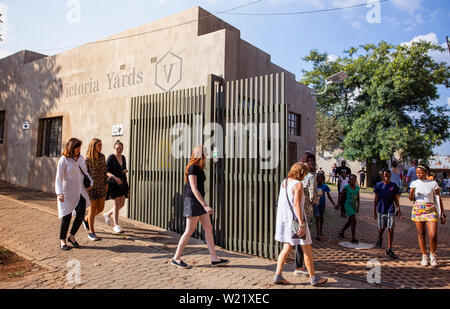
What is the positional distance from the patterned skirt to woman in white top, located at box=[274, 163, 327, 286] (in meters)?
2.57

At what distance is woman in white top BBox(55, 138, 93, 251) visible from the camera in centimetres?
493

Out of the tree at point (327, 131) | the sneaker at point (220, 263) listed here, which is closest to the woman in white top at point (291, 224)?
the sneaker at point (220, 263)

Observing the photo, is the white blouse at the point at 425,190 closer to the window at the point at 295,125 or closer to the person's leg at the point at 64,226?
the person's leg at the point at 64,226

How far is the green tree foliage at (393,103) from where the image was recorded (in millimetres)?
23062

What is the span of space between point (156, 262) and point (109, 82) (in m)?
6.47

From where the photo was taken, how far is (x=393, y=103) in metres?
24.5

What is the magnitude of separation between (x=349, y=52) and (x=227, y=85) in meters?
26.1

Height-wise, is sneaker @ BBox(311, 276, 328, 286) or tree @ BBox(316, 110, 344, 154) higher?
tree @ BBox(316, 110, 344, 154)

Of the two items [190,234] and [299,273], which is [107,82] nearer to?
[190,234]

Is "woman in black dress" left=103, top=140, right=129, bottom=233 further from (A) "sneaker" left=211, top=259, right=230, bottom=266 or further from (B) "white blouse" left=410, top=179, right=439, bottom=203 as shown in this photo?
(B) "white blouse" left=410, top=179, right=439, bottom=203

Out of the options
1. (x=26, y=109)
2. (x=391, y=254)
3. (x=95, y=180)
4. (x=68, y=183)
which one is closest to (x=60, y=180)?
(x=68, y=183)

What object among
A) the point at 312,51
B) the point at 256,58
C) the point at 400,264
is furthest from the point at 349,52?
the point at 400,264

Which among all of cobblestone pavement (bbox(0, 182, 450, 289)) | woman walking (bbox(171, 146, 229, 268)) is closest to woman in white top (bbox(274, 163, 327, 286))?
cobblestone pavement (bbox(0, 182, 450, 289))
